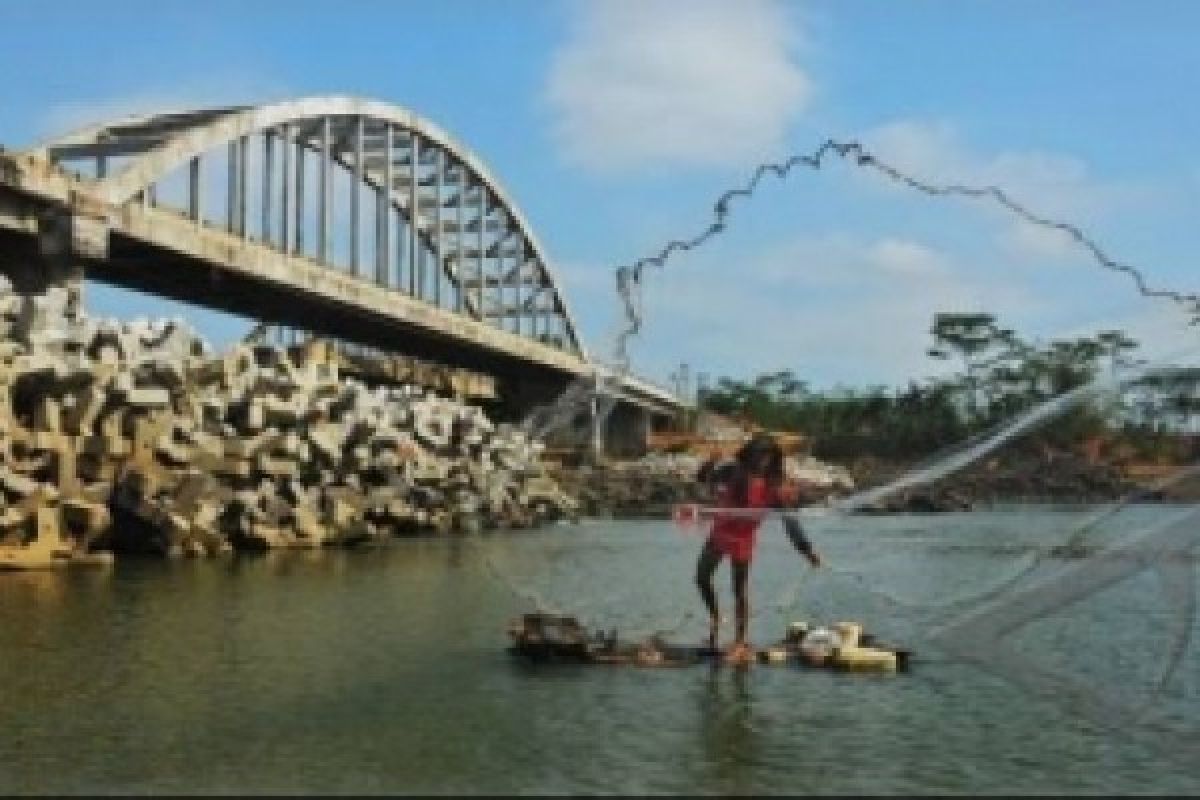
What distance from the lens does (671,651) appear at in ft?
61.5

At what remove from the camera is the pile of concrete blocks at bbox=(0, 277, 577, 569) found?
34250 millimetres

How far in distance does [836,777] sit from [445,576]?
2087 centimetres

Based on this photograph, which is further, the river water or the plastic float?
the plastic float

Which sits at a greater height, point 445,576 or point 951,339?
point 951,339

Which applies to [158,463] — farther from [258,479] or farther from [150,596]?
[150,596]

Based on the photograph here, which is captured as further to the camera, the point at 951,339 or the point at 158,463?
the point at 951,339

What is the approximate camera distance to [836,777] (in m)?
12.9

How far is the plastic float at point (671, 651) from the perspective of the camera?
1844 cm

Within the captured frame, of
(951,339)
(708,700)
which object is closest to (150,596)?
(708,700)

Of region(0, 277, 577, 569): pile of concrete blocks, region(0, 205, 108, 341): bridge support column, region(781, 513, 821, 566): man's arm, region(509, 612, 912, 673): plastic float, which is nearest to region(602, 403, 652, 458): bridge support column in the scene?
region(0, 277, 577, 569): pile of concrete blocks

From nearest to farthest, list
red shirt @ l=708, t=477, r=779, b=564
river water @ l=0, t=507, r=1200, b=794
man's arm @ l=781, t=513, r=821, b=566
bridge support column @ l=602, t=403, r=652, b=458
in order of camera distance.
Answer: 1. river water @ l=0, t=507, r=1200, b=794
2. man's arm @ l=781, t=513, r=821, b=566
3. red shirt @ l=708, t=477, r=779, b=564
4. bridge support column @ l=602, t=403, r=652, b=458

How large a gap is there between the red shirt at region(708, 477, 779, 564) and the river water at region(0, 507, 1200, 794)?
0.83 m

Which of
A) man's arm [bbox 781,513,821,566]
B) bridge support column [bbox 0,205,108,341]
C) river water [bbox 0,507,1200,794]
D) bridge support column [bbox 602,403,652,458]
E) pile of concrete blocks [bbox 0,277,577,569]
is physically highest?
bridge support column [bbox 0,205,108,341]

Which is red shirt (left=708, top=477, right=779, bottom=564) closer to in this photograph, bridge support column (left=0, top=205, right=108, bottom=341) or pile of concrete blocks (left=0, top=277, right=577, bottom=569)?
pile of concrete blocks (left=0, top=277, right=577, bottom=569)
